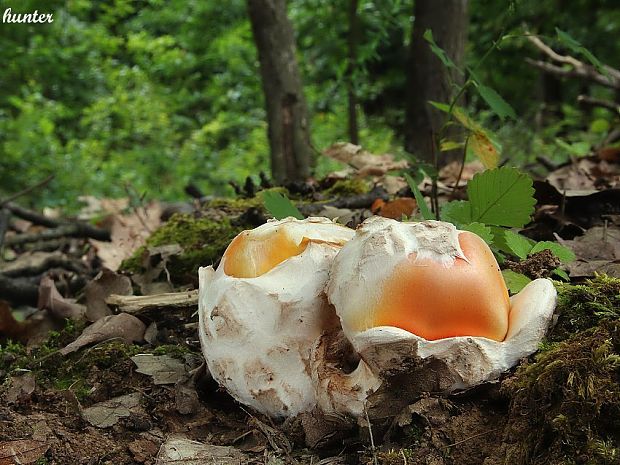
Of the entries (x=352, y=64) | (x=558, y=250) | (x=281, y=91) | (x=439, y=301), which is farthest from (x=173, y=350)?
(x=352, y=64)

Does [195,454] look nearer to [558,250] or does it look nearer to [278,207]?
[278,207]

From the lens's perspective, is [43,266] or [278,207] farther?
[43,266]

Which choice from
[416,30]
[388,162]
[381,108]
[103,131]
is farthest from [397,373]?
[103,131]

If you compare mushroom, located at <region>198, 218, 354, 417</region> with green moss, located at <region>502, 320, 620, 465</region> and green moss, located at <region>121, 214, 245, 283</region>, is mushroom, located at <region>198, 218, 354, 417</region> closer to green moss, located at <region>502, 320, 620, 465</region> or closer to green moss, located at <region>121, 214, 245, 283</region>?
green moss, located at <region>502, 320, 620, 465</region>

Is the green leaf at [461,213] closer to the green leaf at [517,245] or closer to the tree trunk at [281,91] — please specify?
the green leaf at [517,245]

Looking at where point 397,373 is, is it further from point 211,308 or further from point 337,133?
point 337,133
